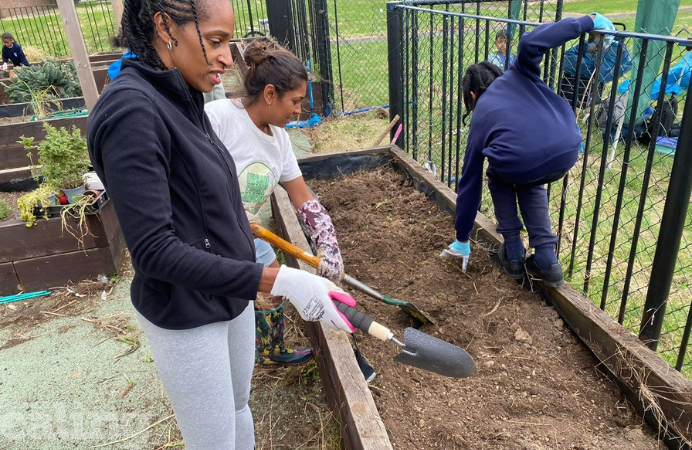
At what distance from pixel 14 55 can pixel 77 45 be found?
780cm

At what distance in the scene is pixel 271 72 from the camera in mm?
2316

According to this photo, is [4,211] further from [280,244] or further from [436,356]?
[436,356]

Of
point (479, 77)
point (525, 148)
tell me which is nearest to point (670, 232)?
point (525, 148)

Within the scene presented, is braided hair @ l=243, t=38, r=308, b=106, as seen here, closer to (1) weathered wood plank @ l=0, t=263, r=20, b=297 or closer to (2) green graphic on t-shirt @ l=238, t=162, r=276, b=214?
(2) green graphic on t-shirt @ l=238, t=162, r=276, b=214

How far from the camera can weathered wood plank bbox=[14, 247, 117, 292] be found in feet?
11.7

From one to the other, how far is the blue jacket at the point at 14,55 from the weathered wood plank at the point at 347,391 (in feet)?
32.8

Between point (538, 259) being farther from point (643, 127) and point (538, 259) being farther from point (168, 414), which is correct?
point (643, 127)

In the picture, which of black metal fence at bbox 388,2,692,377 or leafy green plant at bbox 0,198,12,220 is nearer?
black metal fence at bbox 388,2,692,377

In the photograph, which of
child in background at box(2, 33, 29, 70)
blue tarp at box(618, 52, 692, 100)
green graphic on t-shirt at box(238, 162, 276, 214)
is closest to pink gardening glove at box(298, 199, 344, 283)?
green graphic on t-shirt at box(238, 162, 276, 214)

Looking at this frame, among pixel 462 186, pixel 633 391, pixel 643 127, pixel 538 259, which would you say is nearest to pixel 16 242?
pixel 462 186

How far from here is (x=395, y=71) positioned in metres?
4.80

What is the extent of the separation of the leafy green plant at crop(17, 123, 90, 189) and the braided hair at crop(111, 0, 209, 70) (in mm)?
2668

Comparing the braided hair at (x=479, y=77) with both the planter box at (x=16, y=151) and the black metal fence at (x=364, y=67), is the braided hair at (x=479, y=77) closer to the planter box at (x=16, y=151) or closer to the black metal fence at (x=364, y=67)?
the black metal fence at (x=364, y=67)

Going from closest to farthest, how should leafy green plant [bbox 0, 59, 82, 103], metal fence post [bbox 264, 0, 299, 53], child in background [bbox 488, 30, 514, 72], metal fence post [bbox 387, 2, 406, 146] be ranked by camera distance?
child in background [bbox 488, 30, 514, 72] < metal fence post [bbox 387, 2, 406, 146] < leafy green plant [bbox 0, 59, 82, 103] < metal fence post [bbox 264, 0, 299, 53]
